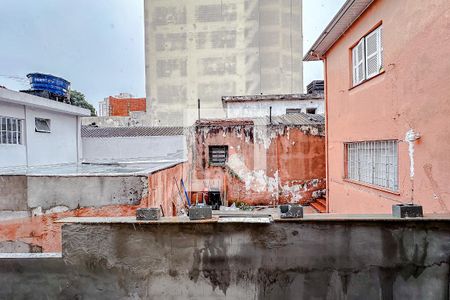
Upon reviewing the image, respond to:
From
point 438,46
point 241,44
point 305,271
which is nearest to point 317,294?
point 305,271

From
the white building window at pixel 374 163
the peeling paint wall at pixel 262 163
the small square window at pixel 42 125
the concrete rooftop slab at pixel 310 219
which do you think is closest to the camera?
the concrete rooftop slab at pixel 310 219

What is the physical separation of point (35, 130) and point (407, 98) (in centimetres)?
1309

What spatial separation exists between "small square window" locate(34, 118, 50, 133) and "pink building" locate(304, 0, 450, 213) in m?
11.5

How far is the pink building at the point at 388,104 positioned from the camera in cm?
452

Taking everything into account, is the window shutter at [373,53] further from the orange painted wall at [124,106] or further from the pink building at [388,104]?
the orange painted wall at [124,106]

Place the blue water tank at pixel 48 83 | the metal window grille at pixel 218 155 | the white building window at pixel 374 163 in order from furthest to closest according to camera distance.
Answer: the metal window grille at pixel 218 155
the blue water tank at pixel 48 83
the white building window at pixel 374 163

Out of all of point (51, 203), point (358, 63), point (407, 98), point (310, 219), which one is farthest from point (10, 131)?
point (407, 98)

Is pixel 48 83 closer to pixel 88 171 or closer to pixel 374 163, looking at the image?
pixel 88 171

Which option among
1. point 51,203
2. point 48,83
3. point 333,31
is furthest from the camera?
point 48,83

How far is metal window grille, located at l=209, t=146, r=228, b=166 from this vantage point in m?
13.6

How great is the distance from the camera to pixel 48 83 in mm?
12406

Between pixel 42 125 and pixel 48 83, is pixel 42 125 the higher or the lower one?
the lower one

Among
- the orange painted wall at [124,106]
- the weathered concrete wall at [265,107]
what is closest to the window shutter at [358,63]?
the weathered concrete wall at [265,107]

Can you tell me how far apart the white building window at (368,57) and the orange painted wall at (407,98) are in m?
0.19
